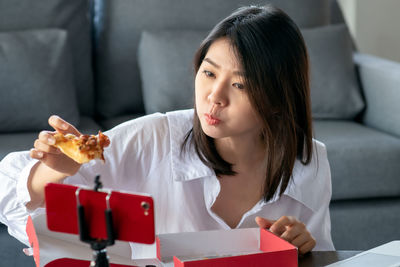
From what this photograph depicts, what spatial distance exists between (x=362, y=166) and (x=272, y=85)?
113cm

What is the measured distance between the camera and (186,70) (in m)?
2.48

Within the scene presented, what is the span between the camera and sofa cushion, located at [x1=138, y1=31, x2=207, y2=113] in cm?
246

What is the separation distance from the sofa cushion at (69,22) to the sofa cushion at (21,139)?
222 mm

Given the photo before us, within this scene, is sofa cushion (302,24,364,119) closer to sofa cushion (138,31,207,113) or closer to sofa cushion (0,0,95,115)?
sofa cushion (138,31,207,113)

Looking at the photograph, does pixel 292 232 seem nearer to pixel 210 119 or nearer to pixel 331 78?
pixel 210 119

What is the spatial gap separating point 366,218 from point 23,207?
155cm

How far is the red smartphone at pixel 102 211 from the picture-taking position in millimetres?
660

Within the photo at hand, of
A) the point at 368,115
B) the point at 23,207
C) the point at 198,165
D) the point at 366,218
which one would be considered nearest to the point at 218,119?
the point at 198,165

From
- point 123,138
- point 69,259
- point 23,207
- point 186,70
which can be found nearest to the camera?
point 69,259

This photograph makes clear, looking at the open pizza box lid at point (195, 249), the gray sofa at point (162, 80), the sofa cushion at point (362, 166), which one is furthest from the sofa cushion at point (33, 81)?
the open pizza box lid at point (195, 249)

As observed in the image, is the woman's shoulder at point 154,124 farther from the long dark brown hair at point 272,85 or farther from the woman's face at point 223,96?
the woman's face at point 223,96

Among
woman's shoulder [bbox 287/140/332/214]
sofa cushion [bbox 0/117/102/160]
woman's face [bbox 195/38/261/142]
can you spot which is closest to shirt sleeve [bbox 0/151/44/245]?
woman's face [bbox 195/38/261/142]

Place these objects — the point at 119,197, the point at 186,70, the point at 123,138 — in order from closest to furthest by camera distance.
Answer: the point at 119,197 < the point at 123,138 < the point at 186,70

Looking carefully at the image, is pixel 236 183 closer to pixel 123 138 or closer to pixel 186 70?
pixel 123 138
